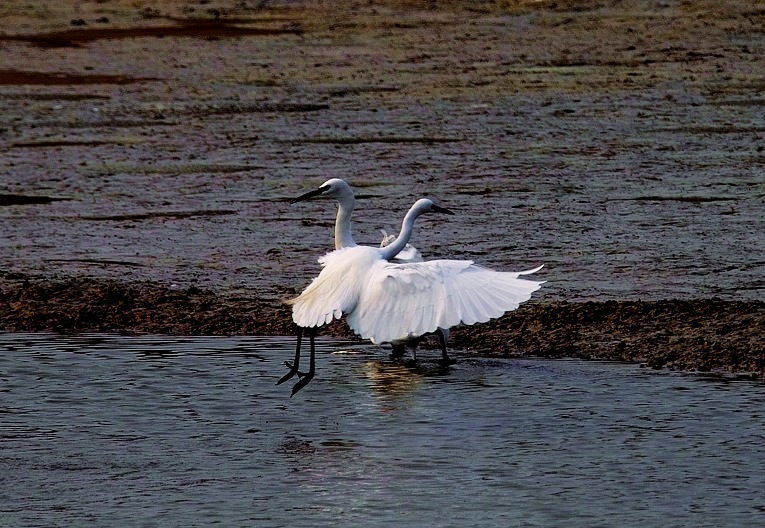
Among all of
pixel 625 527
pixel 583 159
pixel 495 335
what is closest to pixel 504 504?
pixel 625 527

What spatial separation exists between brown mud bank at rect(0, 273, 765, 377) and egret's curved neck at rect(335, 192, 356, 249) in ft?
1.65

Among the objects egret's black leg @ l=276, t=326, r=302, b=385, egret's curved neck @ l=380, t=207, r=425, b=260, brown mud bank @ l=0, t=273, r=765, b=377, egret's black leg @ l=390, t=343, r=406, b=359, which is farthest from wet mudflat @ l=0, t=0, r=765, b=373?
egret's black leg @ l=276, t=326, r=302, b=385

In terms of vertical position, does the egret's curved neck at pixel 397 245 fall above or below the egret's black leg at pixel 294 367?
above

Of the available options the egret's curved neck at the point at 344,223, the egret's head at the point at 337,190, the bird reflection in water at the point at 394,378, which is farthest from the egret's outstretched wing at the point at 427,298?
the egret's head at the point at 337,190

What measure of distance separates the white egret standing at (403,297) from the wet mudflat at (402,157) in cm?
84

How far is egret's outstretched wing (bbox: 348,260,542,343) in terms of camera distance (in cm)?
866

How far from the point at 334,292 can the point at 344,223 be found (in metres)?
1.52

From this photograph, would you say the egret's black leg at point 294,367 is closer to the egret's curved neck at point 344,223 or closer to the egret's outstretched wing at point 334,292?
the egret's outstretched wing at point 334,292

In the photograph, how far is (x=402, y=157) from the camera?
653 inches

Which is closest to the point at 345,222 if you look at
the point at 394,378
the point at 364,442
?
the point at 394,378

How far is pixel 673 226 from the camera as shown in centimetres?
1302

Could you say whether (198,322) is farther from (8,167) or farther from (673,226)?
(8,167)

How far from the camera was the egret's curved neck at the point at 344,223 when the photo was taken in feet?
34.2

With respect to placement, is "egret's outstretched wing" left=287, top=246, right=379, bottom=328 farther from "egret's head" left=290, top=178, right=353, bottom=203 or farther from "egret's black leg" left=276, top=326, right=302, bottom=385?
"egret's head" left=290, top=178, right=353, bottom=203
